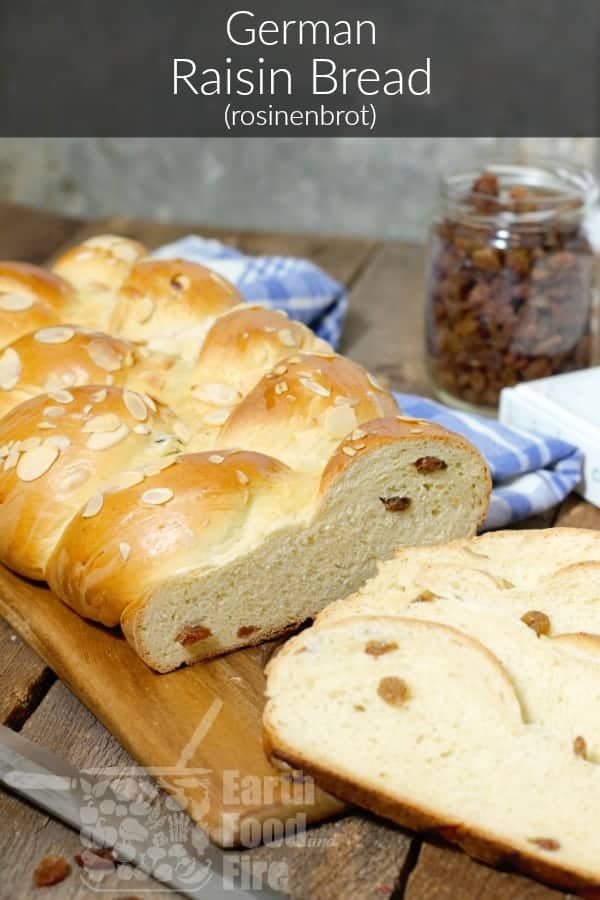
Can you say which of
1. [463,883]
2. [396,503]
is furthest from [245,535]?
[463,883]

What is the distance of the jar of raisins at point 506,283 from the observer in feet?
8.53

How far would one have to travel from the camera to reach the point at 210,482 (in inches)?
72.8

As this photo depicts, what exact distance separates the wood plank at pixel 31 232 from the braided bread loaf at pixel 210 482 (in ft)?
5.27

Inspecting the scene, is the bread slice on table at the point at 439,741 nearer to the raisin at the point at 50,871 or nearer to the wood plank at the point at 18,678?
the raisin at the point at 50,871

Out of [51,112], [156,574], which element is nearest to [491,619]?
[156,574]

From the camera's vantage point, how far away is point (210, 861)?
4.99ft

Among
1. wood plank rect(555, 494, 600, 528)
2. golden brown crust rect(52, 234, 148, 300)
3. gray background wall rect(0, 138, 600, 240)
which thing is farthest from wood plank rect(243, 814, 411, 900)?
gray background wall rect(0, 138, 600, 240)

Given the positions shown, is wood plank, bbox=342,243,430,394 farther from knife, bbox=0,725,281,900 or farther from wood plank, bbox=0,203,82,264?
knife, bbox=0,725,281,900

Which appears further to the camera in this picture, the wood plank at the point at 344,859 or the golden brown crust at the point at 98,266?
the golden brown crust at the point at 98,266

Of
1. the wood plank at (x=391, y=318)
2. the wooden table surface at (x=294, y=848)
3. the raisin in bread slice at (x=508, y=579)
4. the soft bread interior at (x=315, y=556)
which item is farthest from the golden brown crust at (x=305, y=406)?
the wood plank at (x=391, y=318)

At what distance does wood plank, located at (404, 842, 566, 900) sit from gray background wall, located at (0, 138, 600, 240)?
3.04 metres

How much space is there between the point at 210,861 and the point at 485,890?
35 centimetres

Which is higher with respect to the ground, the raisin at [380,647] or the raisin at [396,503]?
the raisin at [396,503]

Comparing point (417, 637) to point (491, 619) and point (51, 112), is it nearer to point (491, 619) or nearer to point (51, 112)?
point (491, 619)
